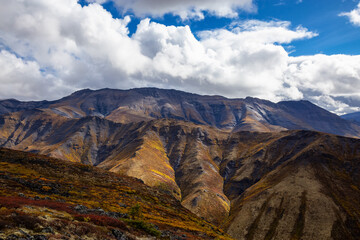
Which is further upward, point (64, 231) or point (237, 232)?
point (64, 231)

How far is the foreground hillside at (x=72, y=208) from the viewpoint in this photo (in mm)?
22208

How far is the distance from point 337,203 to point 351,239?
26.3 metres

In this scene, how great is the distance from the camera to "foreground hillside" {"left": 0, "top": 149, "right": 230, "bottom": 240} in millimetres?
22208

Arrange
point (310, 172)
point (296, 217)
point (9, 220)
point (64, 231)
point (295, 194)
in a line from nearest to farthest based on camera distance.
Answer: point (9, 220) < point (64, 231) < point (296, 217) < point (295, 194) < point (310, 172)

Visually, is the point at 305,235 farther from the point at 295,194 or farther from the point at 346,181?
the point at 346,181

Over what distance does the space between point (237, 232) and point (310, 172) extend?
3352 inches

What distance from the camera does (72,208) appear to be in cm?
4075

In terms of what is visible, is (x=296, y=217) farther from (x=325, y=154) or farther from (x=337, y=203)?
(x=325, y=154)

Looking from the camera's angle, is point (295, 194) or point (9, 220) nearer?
point (9, 220)

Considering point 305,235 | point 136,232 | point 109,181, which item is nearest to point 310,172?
point 305,235

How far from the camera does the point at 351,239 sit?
12281 cm

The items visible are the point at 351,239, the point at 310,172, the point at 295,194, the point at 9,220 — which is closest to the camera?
the point at 9,220

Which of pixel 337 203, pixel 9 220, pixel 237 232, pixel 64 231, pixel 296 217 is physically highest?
pixel 9 220

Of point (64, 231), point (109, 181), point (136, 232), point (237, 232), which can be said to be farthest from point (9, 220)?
point (237, 232)
